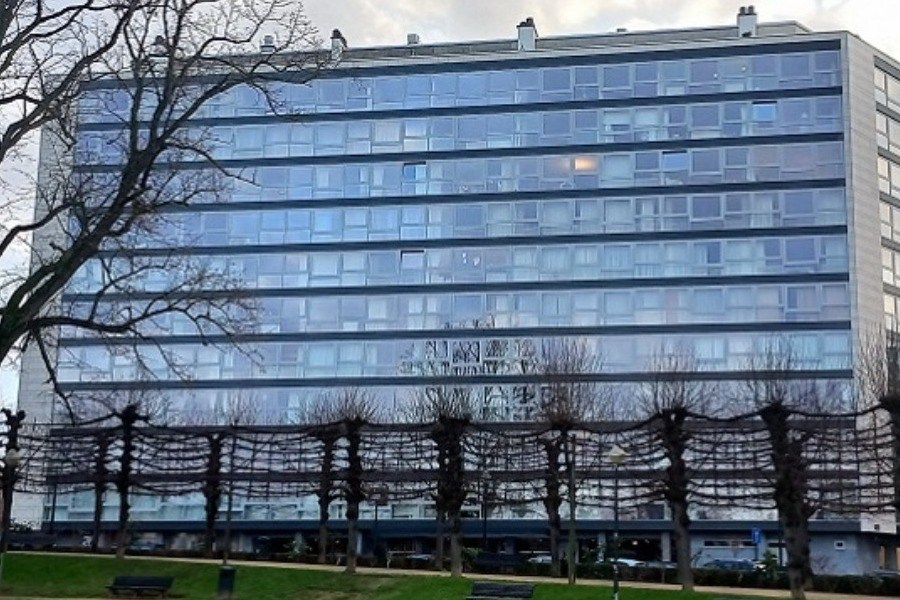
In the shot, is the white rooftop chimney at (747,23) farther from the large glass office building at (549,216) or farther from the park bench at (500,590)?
the park bench at (500,590)

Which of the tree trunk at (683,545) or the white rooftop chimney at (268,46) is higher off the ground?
the white rooftop chimney at (268,46)

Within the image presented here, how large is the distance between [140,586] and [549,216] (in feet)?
141

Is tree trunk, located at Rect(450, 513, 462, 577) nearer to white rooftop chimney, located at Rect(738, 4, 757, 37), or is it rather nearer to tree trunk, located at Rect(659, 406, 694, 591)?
tree trunk, located at Rect(659, 406, 694, 591)

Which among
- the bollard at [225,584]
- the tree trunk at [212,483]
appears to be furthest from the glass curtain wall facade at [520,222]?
the bollard at [225,584]

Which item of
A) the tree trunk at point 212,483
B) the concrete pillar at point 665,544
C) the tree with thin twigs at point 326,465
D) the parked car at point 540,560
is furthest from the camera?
the concrete pillar at point 665,544

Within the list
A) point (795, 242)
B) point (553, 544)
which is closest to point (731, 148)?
point (795, 242)

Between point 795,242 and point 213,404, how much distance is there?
35.2m

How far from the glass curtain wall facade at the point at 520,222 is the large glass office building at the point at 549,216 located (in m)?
0.12

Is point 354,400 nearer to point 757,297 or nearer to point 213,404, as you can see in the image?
point 213,404

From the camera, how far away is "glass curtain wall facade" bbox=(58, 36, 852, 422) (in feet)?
233

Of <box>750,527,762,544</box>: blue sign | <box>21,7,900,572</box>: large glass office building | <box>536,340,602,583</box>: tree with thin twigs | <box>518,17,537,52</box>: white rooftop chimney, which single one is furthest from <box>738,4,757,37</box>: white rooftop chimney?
<box>750,527,762,544</box>: blue sign

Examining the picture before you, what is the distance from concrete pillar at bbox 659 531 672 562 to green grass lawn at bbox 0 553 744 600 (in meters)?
35.3

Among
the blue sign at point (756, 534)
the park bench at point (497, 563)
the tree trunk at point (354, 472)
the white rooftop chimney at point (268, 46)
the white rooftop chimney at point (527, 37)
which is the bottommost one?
the park bench at point (497, 563)

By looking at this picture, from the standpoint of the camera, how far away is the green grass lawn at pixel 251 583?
111 feet
